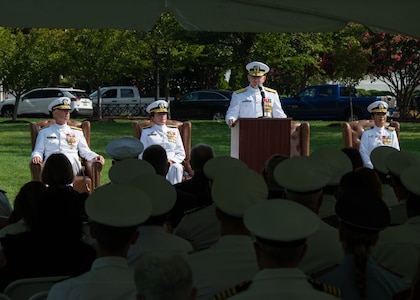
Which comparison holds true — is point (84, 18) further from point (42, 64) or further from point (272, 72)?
point (272, 72)

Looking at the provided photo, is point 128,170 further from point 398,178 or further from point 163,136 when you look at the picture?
point 163,136

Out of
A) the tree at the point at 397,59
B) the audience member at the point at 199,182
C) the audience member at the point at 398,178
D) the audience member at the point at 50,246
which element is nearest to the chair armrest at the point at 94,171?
the audience member at the point at 199,182

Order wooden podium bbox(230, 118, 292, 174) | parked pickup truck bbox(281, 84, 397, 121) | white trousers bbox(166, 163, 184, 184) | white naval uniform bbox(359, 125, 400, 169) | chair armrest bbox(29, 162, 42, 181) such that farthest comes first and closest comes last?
parked pickup truck bbox(281, 84, 397, 121)
white naval uniform bbox(359, 125, 400, 169)
white trousers bbox(166, 163, 184, 184)
wooden podium bbox(230, 118, 292, 174)
chair armrest bbox(29, 162, 42, 181)

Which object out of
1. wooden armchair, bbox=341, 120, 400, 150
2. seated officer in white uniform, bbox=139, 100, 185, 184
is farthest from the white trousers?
wooden armchair, bbox=341, 120, 400, 150

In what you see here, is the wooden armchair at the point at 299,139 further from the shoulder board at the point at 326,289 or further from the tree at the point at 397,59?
the tree at the point at 397,59

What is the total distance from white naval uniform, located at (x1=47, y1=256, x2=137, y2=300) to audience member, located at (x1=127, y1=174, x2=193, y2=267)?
1.90 feet

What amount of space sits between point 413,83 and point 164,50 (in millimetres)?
9633

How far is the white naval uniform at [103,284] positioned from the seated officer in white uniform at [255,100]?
718cm

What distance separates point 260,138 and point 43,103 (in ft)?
73.8

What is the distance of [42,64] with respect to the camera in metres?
27.0

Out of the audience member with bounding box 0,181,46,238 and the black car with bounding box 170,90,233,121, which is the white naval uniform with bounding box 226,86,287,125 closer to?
the audience member with bounding box 0,181,46,238

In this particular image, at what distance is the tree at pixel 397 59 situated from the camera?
29281 millimetres

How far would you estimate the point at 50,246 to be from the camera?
3611mm

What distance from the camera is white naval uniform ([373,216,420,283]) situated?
3.42 meters
